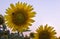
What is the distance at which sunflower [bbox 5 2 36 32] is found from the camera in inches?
132

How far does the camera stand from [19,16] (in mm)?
3289

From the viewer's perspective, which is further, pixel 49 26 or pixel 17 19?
pixel 49 26

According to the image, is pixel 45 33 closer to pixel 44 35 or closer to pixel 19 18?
pixel 44 35

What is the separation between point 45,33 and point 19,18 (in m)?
0.79

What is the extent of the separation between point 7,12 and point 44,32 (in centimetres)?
89

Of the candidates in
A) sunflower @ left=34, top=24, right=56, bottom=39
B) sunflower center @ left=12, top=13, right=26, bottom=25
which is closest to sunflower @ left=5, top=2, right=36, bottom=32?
sunflower center @ left=12, top=13, right=26, bottom=25

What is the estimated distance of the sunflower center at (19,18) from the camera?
330 cm

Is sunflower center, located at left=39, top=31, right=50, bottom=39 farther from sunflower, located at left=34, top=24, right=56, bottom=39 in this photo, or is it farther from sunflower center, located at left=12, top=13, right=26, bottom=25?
sunflower center, located at left=12, top=13, right=26, bottom=25

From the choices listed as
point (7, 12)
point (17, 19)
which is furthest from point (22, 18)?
point (7, 12)

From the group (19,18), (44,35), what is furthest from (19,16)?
(44,35)

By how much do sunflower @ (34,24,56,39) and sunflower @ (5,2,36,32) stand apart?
44 centimetres

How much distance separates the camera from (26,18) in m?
3.50

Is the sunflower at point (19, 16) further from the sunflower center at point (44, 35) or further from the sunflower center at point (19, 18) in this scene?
the sunflower center at point (44, 35)

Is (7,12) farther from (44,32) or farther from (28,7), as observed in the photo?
(44,32)
